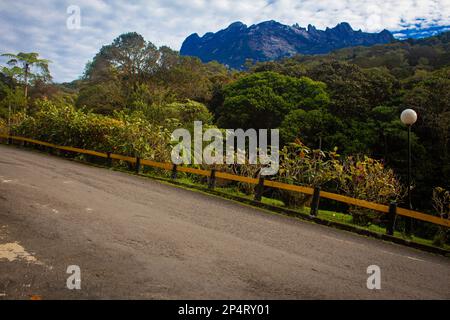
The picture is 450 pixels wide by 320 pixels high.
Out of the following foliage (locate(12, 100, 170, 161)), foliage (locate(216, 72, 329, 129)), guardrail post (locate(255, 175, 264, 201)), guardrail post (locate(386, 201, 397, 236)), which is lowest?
guardrail post (locate(386, 201, 397, 236))

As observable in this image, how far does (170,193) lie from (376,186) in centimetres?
624

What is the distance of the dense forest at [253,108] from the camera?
19.5 meters

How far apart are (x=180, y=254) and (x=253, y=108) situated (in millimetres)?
32849

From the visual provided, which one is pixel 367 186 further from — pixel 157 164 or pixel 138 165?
pixel 138 165

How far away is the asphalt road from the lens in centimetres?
385

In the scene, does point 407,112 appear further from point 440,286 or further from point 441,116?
point 441,116

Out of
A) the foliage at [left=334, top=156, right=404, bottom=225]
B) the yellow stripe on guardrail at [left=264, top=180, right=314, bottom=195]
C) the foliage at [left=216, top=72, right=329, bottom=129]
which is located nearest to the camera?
the foliage at [left=334, top=156, right=404, bottom=225]

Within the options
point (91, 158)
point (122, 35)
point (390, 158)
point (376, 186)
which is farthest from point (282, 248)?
point (122, 35)

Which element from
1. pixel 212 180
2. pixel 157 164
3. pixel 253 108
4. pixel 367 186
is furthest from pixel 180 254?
pixel 253 108

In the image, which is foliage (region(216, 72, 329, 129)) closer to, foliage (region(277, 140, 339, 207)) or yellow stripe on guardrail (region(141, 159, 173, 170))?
yellow stripe on guardrail (region(141, 159, 173, 170))

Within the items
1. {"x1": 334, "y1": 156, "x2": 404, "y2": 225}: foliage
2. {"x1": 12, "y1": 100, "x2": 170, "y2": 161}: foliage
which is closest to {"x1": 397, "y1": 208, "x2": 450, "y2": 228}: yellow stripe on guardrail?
{"x1": 334, "y1": 156, "x2": 404, "y2": 225}: foliage

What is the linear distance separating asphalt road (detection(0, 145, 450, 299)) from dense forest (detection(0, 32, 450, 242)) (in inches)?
307

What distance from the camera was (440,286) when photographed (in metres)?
5.03

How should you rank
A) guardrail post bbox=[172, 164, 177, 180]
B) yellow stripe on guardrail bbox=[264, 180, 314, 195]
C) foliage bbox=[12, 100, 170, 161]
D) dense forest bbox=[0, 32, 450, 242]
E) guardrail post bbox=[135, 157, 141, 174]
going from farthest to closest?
dense forest bbox=[0, 32, 450, 242]
foliage bbox=[12, 100, 170, 161]
guardrail post bbox=[135, 157, 141, 174]
guardrail post bbox=[172, 164, 177, 180]
yellow stripe on guardrail bbox=[264, 180, 314, 195]
